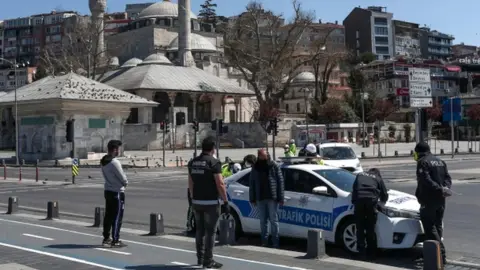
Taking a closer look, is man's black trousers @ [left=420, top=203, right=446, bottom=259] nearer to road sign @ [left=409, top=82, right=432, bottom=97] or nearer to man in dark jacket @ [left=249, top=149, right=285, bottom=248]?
man in dark jacket @ [left=249, top=149, right=285, bottom=248]

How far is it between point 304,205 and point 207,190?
2798 millimetres

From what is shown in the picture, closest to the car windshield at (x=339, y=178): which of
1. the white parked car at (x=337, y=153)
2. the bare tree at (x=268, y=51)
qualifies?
the white parked car at (x=337, y=153)

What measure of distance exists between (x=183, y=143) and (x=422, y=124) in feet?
181

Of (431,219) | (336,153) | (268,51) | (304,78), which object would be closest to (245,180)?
(431,219)

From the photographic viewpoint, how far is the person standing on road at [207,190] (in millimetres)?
7969

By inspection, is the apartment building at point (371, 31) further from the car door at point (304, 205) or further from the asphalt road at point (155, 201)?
the car door at point (304, 205)

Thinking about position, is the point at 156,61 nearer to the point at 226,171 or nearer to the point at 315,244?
the point at 226,171

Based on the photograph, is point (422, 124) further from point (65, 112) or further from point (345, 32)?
point (345, 32)

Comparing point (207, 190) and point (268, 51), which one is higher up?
point (268, 51)

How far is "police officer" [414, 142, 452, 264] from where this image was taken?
8.42 meters

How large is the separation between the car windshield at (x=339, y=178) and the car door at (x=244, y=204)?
1.39 m

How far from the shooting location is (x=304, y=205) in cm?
1030

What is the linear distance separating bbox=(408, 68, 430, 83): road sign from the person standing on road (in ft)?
55.3

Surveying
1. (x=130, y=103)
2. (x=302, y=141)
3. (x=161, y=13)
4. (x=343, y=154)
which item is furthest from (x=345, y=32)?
(x=343, y=154)
